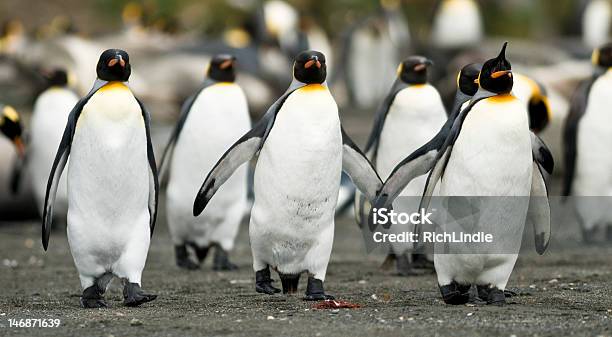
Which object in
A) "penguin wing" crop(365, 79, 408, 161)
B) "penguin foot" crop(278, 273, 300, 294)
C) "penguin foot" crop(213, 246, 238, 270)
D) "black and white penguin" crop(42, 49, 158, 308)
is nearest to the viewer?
"black and white penguin" crop(42, 49, 158, 308)

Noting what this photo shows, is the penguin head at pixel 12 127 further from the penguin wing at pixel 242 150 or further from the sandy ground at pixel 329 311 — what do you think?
the penguin wing at pixel 242 150

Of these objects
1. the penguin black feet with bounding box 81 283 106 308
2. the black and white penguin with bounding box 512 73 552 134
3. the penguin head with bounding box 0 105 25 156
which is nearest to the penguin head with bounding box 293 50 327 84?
the penguin black feet with bounding box 81 283 106 308

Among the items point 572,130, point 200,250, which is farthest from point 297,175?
point 572,130

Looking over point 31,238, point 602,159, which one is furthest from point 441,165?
point 31,238

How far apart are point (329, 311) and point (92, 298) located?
1.44 m

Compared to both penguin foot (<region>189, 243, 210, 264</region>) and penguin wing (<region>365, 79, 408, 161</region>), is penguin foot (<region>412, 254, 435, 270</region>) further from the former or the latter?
penguin foot (<region>189, 243, 210, 264</region>)

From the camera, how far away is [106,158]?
6.79 meters

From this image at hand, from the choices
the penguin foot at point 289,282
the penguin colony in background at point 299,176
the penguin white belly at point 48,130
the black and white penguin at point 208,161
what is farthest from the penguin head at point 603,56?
the penguin white belly at point 48,130

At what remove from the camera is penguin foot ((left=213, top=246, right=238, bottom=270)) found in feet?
30.0

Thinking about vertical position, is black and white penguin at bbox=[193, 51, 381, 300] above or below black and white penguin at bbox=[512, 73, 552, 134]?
below

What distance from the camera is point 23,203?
42.2ft

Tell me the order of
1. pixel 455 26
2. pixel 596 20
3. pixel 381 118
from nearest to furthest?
pixel 381 118 < pixel 455 26 < pixel 596 20

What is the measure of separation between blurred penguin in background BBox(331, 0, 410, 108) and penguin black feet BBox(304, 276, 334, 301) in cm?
1535

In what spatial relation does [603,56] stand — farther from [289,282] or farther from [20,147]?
[20,147]
